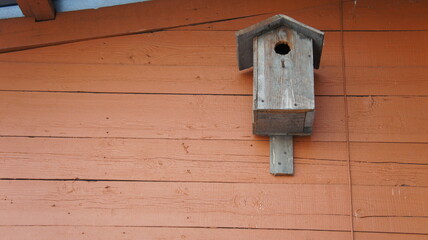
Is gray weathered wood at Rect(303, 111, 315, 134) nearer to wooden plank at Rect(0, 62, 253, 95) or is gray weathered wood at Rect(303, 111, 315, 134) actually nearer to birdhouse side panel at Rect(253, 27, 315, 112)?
birdhouse side panel at Rect(253, 27, 315, 112)

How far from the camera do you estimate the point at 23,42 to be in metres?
2.52

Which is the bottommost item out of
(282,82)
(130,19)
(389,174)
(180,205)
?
(180,205)

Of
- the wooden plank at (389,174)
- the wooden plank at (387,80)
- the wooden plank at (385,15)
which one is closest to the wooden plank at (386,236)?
the wooden plank at (389,174)

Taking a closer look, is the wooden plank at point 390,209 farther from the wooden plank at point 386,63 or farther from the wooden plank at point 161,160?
the wooden plank at point 386,63

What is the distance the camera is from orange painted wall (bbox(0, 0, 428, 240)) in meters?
2.19

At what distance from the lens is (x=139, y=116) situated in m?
2.38

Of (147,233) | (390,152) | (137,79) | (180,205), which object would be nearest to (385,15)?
(390,152)

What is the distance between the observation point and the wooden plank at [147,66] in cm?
242

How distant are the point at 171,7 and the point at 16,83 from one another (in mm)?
728

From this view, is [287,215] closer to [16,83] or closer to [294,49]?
[294,49]

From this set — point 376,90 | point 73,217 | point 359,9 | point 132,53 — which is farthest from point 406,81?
point 73,217

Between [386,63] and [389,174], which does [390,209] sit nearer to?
[389,174]

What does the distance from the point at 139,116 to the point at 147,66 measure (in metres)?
0.23

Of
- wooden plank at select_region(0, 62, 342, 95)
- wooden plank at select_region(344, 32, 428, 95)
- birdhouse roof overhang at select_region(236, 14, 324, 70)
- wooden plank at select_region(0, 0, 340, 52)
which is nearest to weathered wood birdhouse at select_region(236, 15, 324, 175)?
birdhouse roof overhang at select_region(236, 14, 324, 70)
